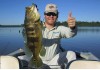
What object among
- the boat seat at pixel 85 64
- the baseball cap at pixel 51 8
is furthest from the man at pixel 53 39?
the boat seat at pixel 85 64

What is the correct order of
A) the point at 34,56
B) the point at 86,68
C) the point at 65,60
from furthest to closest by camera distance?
1. the point at 65,60
2. the point at 34,56
3. the point at 86,68

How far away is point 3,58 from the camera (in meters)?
4.38

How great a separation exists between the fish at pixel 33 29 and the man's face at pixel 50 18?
139 centimetres

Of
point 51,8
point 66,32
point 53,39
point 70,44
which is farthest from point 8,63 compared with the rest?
point 70,44

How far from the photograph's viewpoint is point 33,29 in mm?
4148

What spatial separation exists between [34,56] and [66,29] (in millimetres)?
1486

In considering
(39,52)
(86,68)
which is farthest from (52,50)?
(86,68)

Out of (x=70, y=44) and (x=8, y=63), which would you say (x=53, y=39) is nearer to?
(x=8, y=63)

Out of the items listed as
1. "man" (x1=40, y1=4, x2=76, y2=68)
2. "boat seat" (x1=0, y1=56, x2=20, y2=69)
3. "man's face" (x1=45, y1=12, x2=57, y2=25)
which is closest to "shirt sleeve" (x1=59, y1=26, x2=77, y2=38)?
"man" (x1=40, y1=4, x2=76, y2=68)

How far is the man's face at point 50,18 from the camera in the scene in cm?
566

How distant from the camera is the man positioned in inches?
215

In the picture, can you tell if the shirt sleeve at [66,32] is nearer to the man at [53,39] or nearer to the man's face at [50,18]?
the man at [53,39]

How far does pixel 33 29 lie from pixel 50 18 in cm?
156

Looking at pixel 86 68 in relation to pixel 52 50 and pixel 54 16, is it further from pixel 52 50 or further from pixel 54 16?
pixel 54 16
